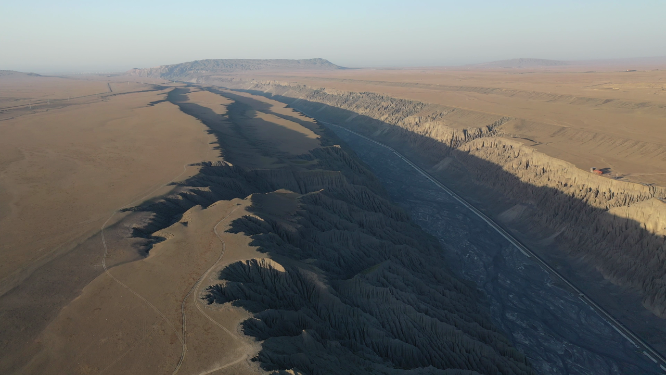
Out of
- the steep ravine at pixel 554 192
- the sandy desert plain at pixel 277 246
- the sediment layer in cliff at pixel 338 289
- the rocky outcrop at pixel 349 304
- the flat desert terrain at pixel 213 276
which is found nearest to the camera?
the flat desert terrain at pixel 213 276

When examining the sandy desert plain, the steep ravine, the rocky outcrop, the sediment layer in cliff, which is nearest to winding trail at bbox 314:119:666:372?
the sandy desert plain

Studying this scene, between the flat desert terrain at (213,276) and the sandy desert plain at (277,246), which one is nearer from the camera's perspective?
the flat desert terrain at (213,276)

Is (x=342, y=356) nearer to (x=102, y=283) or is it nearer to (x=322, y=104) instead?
(x=102, y=283)

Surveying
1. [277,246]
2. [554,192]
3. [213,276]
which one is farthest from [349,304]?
[554,192]

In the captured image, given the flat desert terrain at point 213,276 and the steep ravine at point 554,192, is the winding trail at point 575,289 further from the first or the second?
the flat desert terrain at point 213,276

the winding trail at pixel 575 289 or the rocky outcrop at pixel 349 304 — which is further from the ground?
the rocky outcrop at pixel 349 304

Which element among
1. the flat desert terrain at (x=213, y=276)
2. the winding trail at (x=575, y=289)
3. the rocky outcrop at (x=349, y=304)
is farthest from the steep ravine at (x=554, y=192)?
the rocky outcrop at (x=349, y=304)
